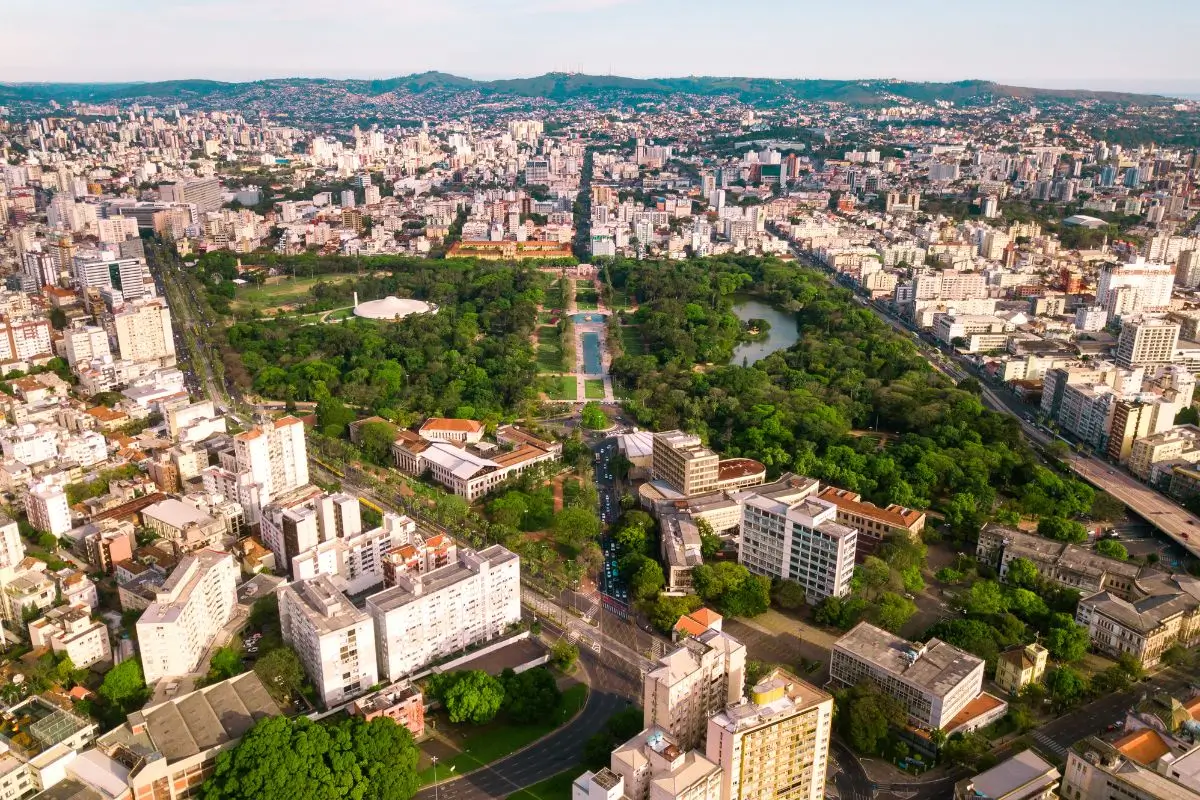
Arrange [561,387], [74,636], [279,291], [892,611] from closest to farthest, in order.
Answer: [74,636] → [892,611] → [561,387] → [279,291]

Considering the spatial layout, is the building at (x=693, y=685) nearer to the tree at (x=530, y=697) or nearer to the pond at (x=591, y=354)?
the tree at (x=530, y=697)

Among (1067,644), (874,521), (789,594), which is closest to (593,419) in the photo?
(874,521)

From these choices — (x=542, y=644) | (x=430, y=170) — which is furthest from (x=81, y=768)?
(x=430, y=170)

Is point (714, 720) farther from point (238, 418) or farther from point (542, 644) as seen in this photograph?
point (238, 418)

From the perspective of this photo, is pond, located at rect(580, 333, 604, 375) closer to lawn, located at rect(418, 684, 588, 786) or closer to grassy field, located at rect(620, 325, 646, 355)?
grassy field, located at rect(620, 325, 646, 355)

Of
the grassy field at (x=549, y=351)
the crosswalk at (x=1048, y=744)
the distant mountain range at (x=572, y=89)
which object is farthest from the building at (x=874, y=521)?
the distant mountain range at (x=572, y=89)

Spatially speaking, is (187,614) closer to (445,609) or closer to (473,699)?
(445,609)

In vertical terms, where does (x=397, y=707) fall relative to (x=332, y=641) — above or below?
below
